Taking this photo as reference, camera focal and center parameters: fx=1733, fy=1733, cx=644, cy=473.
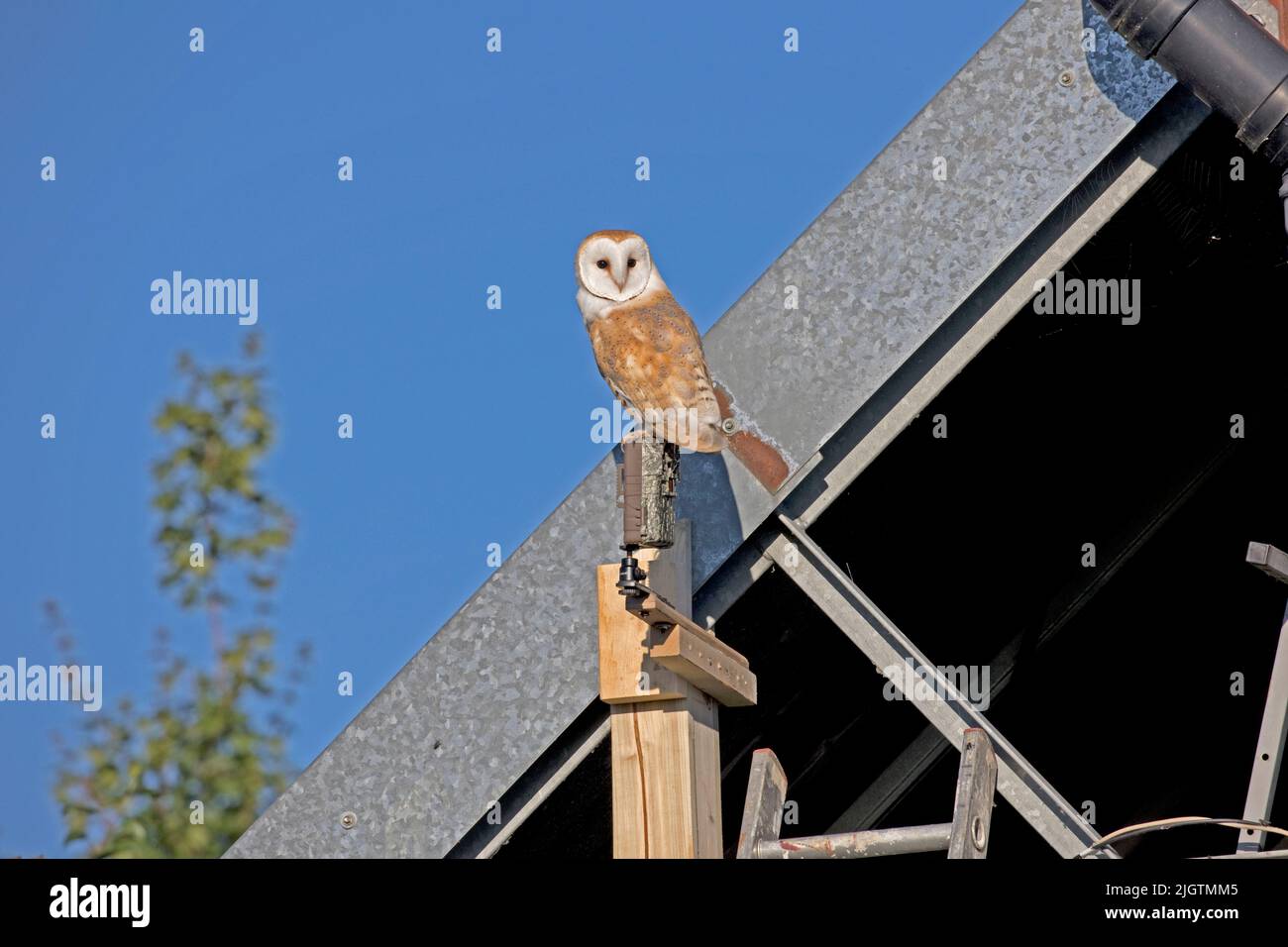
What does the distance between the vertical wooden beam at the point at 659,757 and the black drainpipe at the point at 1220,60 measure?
176cm

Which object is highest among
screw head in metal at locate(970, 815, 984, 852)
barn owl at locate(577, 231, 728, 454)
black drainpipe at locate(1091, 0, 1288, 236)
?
black drainpipe at locate(1091, 0, 1288, 236)

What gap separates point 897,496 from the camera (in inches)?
221

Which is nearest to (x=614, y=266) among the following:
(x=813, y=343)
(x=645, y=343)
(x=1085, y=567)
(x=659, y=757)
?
(x=645, y=343)

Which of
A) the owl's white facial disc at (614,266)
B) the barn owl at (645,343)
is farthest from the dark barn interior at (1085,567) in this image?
the owl's white facial disc at (614,266)

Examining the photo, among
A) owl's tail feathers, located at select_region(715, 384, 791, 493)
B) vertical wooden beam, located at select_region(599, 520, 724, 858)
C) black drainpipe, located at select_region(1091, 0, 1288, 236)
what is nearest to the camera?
vertical wooden beam, located at select_region(599, 520, 724, 858)

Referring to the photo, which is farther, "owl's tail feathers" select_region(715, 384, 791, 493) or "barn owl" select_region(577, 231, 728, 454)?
"owl's tail feathers" select_region(715, 384, 791, 493)

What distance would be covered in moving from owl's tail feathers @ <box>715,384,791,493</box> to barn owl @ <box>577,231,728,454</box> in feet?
0.42

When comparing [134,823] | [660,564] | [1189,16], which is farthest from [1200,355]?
[134,823]

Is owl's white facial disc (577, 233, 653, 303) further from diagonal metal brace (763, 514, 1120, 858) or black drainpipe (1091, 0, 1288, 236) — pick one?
black drainpipe (1091, 0, 1288, 236)

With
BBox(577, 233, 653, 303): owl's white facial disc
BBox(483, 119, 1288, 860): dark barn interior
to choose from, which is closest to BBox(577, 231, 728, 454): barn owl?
BBox(577, 233, 653, 303): owl's white facial disc

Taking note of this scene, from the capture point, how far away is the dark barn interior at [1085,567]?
5.09m

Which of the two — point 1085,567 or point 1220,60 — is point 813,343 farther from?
point 1085,567

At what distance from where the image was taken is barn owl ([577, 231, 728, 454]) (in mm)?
4160

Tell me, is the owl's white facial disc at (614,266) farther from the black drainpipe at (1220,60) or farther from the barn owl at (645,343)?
the black drainpipe at (1220,60)
